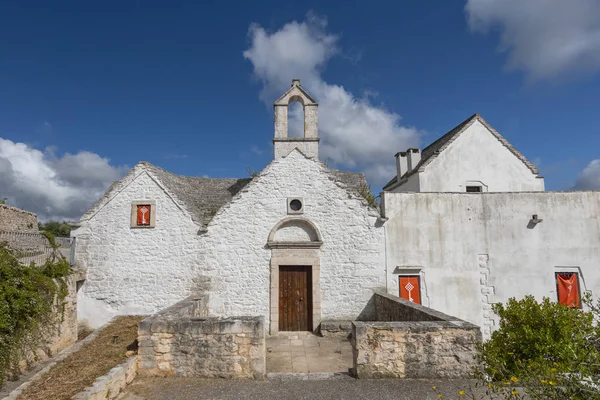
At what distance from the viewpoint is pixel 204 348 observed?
609 centimetres

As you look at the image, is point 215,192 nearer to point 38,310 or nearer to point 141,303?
point 141,303

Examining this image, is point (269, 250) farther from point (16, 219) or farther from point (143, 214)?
point (16, 219)

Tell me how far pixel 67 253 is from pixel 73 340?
2964 mm

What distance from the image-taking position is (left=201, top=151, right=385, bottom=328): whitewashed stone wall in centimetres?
1063

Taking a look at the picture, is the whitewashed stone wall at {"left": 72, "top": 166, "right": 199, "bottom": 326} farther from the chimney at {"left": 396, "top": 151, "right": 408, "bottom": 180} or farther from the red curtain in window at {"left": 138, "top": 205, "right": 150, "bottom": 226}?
the chimney at {"left": 396, "top": 151, "right": 408, "bottom": 180}

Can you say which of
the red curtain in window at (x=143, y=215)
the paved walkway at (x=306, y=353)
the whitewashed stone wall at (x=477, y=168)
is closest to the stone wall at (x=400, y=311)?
the paved walkway at (x=306, y=353)

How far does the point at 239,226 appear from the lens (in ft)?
35.9

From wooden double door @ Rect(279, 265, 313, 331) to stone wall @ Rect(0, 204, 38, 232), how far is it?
10.5 m

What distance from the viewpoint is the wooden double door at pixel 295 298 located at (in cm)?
1062

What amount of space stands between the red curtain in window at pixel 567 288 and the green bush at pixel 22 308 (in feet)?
46.4

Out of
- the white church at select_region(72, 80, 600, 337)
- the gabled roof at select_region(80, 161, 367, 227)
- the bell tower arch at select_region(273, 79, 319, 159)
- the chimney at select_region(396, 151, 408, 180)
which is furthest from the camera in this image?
the chimney at select_region(396, 151, 408, 180)

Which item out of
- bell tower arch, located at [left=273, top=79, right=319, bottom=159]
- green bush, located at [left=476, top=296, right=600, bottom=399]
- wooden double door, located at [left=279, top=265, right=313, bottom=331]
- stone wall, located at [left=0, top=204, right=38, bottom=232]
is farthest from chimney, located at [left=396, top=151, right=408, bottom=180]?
stone wall, located at [left=0, top=204, right=38, bottom=232]

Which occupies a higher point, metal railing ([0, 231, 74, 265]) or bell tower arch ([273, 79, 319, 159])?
bell tower arch ([273, 79, 319, 159])

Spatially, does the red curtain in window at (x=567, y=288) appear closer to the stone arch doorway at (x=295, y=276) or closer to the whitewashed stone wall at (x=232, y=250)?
the whitewashed stone wall at (x=232, y=250)
